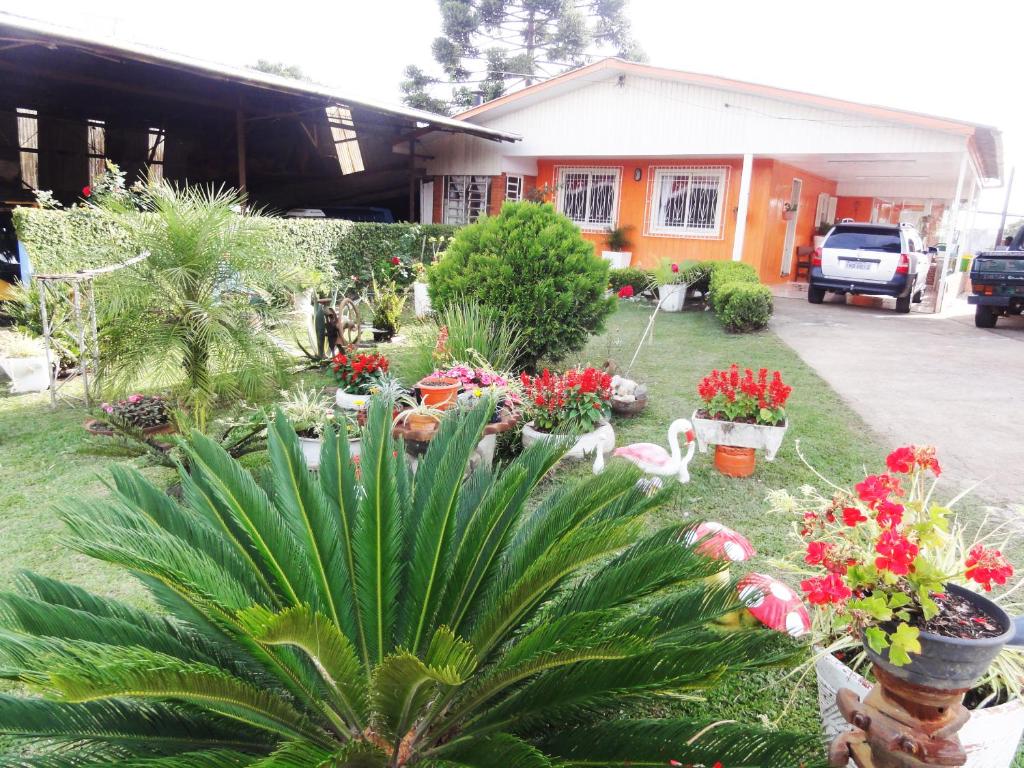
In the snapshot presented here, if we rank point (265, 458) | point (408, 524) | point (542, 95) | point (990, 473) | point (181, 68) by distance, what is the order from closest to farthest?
1. point (408, 524)
2. point (265, 458)
3. point (990, 473)
4. point (181, 68)
5. point (542, 95)

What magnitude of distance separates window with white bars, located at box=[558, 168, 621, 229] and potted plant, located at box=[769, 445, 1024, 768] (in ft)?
51.9

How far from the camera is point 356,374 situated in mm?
5688

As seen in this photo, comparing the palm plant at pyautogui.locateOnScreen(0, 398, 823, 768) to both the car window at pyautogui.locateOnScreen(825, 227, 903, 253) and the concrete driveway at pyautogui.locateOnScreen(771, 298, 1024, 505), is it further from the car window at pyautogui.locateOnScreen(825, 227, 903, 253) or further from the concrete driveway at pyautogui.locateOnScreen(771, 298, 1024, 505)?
the car window at pyautogui.locateOnScreen(825, 227, 903, 253)

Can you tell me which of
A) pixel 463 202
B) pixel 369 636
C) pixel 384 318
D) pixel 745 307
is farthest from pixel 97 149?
pixel 369 636

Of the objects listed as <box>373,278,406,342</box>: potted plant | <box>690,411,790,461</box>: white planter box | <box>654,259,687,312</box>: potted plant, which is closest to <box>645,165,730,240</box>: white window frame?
<box>654,259,687,312</box>: potted plant

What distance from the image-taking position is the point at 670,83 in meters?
14.9

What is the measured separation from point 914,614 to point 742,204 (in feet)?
45.2

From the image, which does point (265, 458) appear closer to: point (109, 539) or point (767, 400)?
point (109, 539)

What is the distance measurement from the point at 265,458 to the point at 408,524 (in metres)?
2.71

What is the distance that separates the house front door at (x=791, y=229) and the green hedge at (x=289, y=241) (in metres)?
9.37

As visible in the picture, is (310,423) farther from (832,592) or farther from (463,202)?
(463,202)

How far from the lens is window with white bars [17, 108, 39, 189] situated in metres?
14.9

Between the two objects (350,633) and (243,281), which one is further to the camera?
(243,281)

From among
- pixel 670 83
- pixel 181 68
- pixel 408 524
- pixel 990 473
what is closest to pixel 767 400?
pixel 990 473
